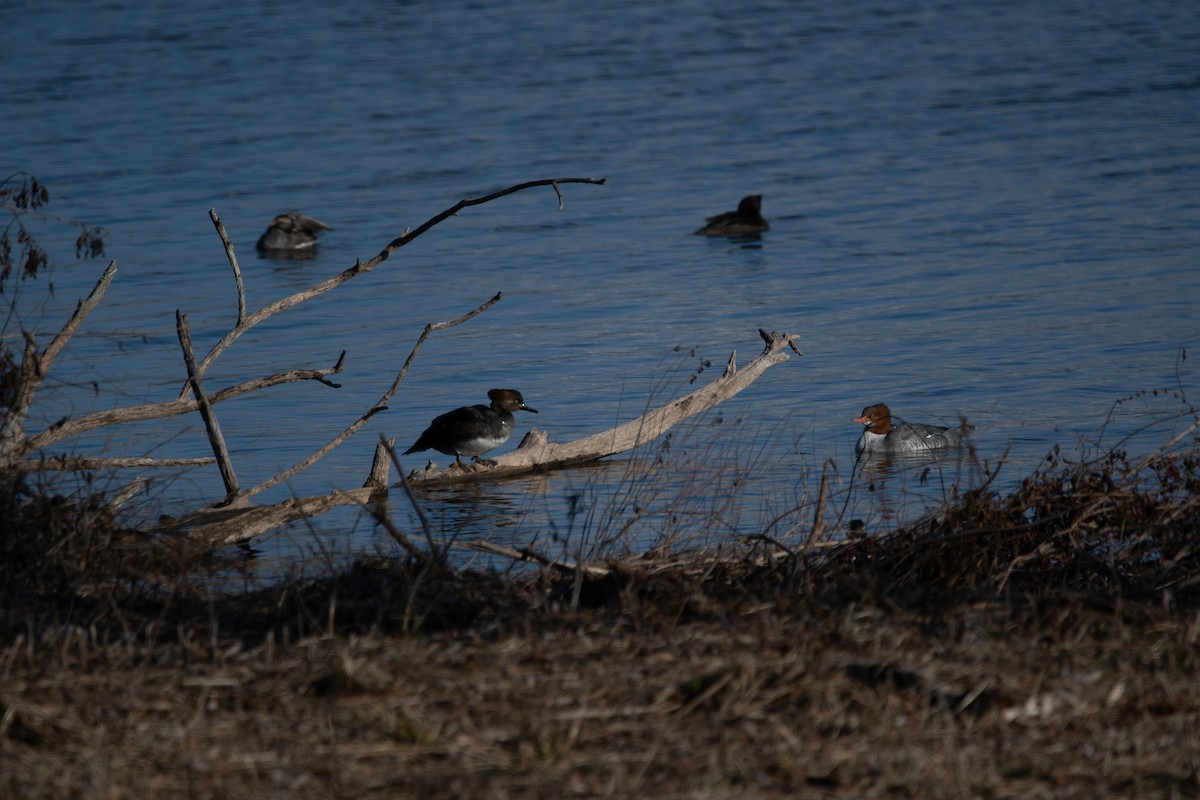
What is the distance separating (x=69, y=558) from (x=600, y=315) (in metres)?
10.7

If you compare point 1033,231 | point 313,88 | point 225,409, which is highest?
point 313,88

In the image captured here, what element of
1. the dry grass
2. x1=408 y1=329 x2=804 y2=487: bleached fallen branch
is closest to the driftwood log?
x1=408 y1=329 x2=804 y2=487: bleached fallen branch

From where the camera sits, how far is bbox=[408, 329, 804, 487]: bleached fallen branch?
10.3m

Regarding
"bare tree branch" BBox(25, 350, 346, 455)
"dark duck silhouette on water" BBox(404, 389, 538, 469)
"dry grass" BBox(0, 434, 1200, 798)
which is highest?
"bare tree branch" BBox(25, 350, 346, 455)

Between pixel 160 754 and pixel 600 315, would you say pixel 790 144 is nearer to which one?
pixel 600 315

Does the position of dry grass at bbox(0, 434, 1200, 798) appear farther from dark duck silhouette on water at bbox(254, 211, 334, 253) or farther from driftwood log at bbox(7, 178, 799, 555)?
dark duck silhouette on water at bbox(254, 211, 334, 253)

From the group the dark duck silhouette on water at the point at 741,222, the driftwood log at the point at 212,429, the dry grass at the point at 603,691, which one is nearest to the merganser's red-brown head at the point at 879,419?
the driftwood log at the point at 212,429

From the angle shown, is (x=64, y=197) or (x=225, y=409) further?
(x=64, y=197)

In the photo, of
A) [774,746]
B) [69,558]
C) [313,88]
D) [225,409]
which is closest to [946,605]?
[774,746]

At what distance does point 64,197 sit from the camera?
24.1 meters

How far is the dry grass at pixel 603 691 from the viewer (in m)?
3.92

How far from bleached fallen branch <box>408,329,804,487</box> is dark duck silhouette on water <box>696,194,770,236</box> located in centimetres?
1010

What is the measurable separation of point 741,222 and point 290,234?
20.1ft

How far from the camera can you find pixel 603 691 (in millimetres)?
4379
